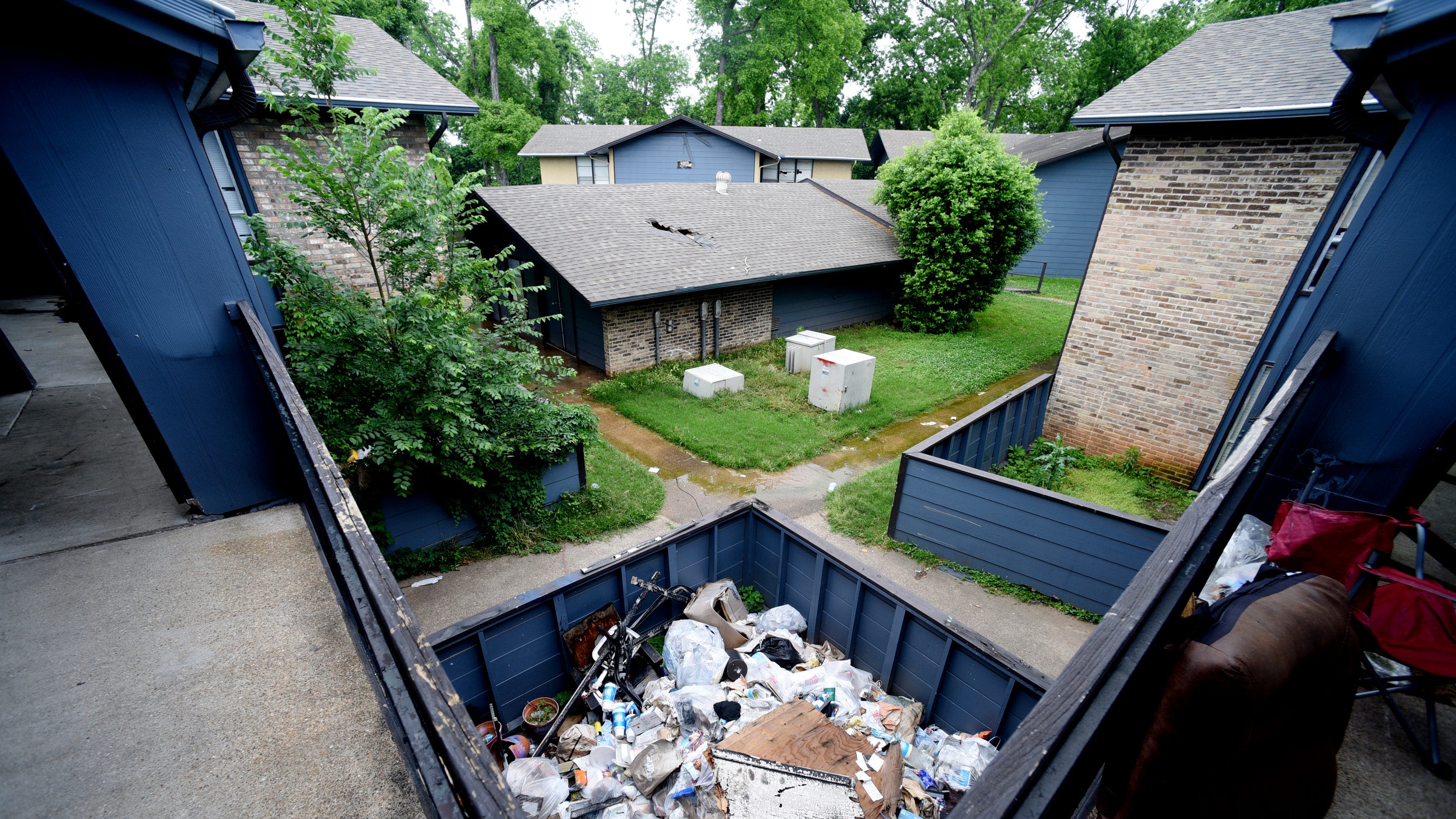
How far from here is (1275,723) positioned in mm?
2092

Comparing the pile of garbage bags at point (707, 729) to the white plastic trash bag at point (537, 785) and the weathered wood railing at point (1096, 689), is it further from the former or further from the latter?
the weathered wood railing at point (1096, 689)

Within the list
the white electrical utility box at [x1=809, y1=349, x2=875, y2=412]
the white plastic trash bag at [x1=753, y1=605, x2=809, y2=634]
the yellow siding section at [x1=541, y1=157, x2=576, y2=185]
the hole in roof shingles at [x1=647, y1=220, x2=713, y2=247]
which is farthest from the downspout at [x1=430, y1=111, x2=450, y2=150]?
the yellow siding section at [x1=541, y1=157, x2=576, y2=185]

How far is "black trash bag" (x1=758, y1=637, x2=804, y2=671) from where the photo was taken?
485 cm

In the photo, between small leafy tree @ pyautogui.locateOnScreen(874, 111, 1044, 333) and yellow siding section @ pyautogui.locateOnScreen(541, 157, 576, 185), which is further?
yellow siding section @ pyautogui.locateOnScreen(541, 157, 576, 185)

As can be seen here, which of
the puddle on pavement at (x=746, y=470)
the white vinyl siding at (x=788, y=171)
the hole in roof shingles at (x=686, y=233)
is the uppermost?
the white vinyl siding at (x=788, y=171)

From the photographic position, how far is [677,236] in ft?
47.1

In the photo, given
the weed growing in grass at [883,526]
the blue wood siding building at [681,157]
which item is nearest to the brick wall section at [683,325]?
the weed growing in grass at [883,526]

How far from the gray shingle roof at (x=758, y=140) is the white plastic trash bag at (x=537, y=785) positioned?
87.9 feet

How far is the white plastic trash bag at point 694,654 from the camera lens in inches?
177

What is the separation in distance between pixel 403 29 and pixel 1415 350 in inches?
1644

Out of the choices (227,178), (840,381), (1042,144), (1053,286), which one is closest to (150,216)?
(227,178)

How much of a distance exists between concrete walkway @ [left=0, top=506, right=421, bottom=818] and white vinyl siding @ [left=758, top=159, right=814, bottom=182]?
29.9 m

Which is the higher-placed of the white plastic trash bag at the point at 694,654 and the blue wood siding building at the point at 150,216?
the blue wood siding building at the point at 150,216

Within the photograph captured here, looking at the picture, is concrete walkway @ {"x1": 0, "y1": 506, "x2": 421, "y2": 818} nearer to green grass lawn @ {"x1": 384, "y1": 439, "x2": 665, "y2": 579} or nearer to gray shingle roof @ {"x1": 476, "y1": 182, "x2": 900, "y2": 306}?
green grass lawn @ {"x1": 384, "y1": 439, "x2": 665, "y2": 579}
